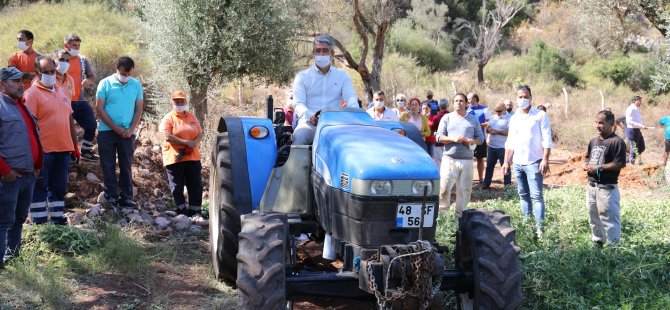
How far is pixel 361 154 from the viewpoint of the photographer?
484cm

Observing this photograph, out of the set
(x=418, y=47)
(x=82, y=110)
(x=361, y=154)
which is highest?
(x=418, y=47)

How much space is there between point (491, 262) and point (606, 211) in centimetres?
364

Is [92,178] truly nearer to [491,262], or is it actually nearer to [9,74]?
[9,74]

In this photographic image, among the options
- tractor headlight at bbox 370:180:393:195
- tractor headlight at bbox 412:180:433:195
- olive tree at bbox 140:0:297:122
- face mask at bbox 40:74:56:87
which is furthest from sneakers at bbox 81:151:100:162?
tractor headlight at bbox 412:180:433:195

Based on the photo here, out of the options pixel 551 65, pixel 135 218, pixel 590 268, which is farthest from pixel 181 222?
pixel 551 65

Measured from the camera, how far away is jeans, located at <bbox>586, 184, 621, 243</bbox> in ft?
25.6

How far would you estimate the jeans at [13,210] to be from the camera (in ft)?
20.0

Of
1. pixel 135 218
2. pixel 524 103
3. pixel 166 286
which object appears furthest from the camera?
pixel 524 103

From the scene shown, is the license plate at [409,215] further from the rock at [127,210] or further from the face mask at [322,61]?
the rock at [127,210]

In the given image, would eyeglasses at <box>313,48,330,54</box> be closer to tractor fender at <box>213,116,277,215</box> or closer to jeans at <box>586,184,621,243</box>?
tractor fender at <box>213,116,277,215</box>

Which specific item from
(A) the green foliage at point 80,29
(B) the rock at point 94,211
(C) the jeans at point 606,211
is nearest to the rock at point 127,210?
(B) the rock at point 94,211

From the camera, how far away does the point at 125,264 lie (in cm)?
661

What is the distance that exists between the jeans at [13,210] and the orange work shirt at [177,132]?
8.18 ft

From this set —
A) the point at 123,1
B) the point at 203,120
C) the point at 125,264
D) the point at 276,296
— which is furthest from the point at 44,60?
the point at 123,1
